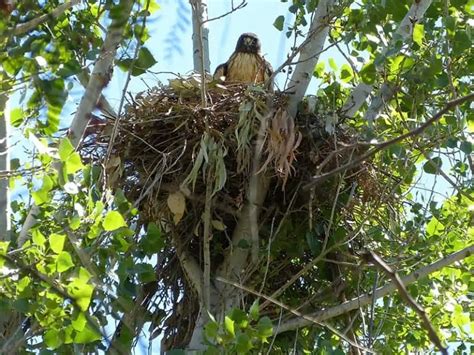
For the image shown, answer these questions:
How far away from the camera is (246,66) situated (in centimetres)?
626

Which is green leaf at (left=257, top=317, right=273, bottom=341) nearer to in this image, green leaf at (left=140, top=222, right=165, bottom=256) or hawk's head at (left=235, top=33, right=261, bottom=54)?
green leaf at (left=140, top=222, right=165, bottom=256)

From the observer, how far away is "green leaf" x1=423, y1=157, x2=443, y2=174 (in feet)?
13.7

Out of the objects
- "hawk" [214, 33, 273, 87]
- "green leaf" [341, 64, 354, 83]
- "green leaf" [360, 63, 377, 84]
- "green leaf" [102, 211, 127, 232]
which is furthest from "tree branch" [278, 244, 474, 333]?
"hawk" [214, 33, 273, 87]

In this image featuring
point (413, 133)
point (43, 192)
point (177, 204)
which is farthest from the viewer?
point (177, 204)

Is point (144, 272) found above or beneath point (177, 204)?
beneath

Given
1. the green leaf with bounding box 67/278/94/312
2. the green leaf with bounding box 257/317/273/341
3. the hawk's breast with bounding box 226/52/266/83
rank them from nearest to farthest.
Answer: the green leaf with bounding box 67/278/94/312, the green leaf with bounding box 257/317/273/341, the hawk's breast with bounding box 226/52/266/83

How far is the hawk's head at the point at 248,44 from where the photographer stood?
6.48m

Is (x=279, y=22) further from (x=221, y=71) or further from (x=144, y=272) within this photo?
(x=144, y=272)

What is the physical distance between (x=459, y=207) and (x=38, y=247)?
2.36 meters

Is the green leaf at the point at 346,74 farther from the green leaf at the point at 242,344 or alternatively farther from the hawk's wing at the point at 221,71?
the green leaf at the point at 242,344

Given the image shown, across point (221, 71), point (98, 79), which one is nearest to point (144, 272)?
point (98, 79)

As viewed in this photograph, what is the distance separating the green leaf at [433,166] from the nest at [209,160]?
291 mm

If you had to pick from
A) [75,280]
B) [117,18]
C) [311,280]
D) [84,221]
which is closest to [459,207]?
[311,280]

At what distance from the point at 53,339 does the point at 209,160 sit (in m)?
1.50
